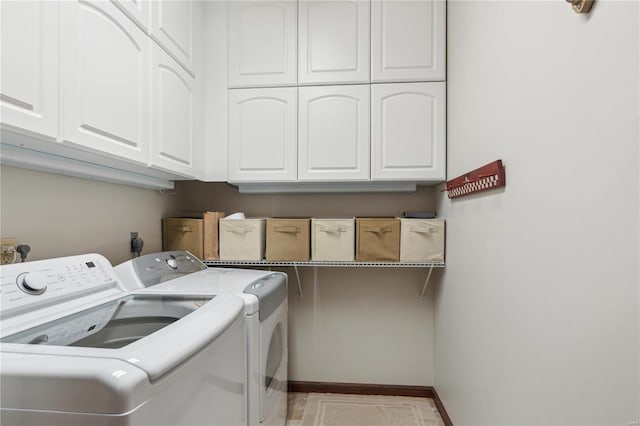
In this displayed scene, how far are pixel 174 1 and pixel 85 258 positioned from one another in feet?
4.40

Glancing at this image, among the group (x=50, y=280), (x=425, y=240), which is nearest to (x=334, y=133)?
(x=425, y=240)

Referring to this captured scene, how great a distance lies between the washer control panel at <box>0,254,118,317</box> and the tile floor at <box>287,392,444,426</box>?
144cm

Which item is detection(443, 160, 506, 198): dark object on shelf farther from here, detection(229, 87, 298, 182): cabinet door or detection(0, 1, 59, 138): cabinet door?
detection(0, 1, 59, 138): cabinet door

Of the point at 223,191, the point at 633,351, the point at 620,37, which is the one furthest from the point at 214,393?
the point at 223,191

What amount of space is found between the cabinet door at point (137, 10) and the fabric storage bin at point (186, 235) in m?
1.07

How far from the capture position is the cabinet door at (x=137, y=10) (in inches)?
46.4

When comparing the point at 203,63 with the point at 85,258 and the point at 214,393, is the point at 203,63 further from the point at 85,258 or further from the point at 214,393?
the point at 214,393

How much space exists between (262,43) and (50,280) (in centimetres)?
164

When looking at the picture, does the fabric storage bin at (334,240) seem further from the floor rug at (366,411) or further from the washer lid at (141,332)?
the floor rug at (366,411)

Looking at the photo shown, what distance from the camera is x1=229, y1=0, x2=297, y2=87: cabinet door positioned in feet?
6.05

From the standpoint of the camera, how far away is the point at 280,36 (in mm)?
1849

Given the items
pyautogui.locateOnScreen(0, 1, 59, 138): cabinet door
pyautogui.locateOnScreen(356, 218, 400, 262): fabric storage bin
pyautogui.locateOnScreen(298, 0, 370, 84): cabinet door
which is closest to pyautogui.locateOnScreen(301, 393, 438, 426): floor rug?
pyautogui.locateOnScreen(356, 218, 400, 262): fabric storage bin

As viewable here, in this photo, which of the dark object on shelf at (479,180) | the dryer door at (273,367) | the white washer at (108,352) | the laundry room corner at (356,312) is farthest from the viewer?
the laundry room corner at (356,312)

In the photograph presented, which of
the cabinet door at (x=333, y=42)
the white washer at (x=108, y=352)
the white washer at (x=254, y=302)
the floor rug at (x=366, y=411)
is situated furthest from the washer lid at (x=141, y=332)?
the cabinet door at (x=333, y=42)
